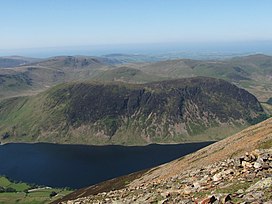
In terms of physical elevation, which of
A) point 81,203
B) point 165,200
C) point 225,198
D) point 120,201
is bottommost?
point 81,203

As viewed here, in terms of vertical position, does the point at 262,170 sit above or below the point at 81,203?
above

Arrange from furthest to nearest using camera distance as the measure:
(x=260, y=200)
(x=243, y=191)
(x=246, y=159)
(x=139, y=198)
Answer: (x=139, y=198) < (x=246, y=159) < (x=243, y=191) < (x=260, y=200)

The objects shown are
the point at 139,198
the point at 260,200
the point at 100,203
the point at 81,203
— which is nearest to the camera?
the point at 260,200

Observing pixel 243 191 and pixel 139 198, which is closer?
pixel 243 191

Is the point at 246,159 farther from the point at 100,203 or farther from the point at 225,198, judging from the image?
the point at 100,203

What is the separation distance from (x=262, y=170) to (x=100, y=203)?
85.0ft

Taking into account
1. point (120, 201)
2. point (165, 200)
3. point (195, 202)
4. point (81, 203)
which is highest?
point (195, 202)

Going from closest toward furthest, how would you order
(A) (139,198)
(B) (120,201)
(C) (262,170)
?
(C) (262,170) < (A) (139,198) < (B) (120,201)

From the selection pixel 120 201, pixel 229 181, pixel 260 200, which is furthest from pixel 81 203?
pixel 260 200

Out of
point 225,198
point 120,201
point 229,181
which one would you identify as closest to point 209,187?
point 229,181

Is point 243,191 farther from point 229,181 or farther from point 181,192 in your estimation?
point 181,192

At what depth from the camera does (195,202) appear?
104ft

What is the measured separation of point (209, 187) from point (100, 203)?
69.1 ft

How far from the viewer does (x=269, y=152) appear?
42.8m
